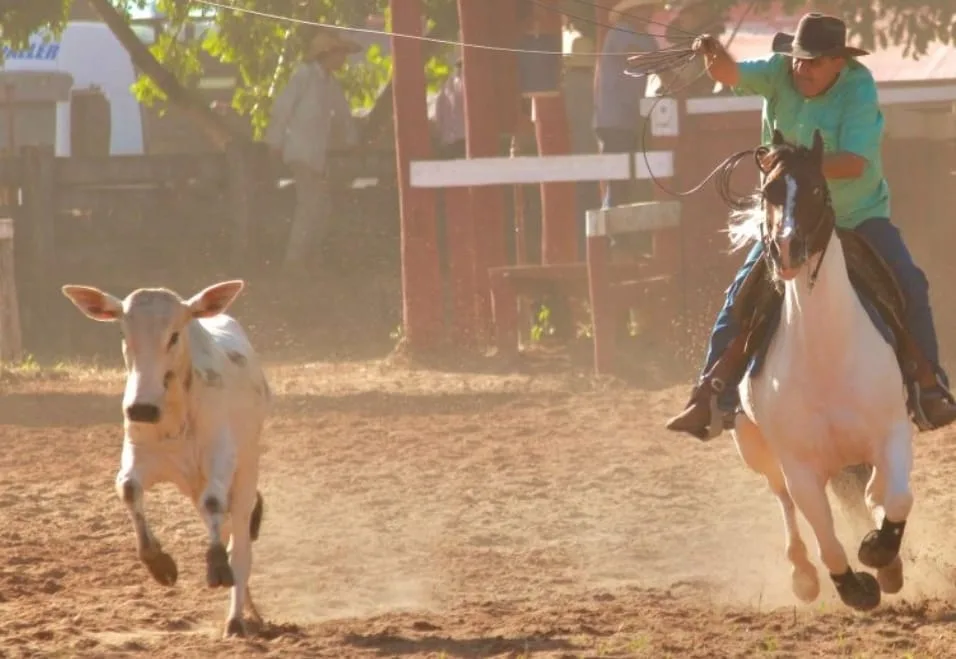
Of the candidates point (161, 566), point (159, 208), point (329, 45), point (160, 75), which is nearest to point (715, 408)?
point (161, 566)

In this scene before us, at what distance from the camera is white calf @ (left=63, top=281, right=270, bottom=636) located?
22.5ft

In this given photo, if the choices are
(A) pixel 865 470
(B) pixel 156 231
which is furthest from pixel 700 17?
(A) pixel 865 470

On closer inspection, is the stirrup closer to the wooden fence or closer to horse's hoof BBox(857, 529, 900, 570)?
horse's hoof BBox(857, 529, 900, 570)

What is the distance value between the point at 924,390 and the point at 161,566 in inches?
105

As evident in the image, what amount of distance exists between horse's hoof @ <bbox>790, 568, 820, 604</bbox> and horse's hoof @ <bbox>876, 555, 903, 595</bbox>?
435 mm

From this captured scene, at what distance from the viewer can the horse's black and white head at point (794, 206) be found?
6.32 m

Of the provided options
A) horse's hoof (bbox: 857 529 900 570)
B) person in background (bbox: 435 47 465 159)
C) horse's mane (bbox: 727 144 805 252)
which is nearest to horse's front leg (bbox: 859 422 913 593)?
horse's hoof (bbox: 857 529 900 570)

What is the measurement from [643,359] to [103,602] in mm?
6862

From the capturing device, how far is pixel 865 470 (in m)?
8.22

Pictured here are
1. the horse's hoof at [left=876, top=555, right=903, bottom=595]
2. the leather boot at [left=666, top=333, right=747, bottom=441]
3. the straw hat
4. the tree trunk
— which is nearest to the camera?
the horse's hoof at [left=876, top=555, right=903, bottom=595]

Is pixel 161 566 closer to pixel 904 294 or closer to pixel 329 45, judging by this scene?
pixel 904 294

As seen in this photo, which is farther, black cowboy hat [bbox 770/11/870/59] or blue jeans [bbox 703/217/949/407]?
blue jeans [bbox 703/217/949/407]

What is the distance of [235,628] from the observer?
687cm

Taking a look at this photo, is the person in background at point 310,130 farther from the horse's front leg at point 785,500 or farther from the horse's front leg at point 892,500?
the horse's front leg at point 892,500
